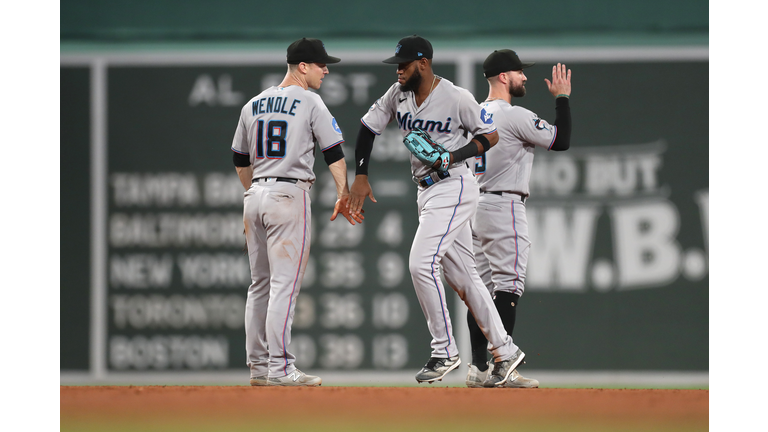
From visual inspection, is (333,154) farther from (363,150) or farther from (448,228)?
(448,228)

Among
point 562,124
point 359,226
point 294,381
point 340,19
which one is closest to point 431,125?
point 562,124

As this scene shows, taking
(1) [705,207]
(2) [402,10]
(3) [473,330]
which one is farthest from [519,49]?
(3) [473,330]

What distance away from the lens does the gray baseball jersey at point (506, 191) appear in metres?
3.37

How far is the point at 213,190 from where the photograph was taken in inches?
204

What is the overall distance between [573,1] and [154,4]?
126 inches

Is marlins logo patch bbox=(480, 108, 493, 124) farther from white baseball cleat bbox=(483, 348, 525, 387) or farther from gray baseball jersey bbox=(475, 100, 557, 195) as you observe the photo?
white baseball cleat bbox=(483, 348, 525, 387)

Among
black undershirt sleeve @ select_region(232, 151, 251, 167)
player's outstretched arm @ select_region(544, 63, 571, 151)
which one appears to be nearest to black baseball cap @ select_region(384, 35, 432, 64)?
player's outstretched arm @ select_region(544, 63, 571, 151)

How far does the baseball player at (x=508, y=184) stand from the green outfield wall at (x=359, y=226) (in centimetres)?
180

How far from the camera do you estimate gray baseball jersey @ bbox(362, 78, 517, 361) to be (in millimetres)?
3014

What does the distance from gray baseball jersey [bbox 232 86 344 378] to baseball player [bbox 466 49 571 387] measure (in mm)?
789

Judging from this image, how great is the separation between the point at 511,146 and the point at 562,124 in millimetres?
262

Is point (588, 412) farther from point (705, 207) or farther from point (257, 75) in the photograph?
point (257, 75)

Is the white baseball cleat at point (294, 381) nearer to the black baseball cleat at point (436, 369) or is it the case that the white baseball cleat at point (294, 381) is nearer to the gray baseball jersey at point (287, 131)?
the black baseball cleat at point (436, 369)

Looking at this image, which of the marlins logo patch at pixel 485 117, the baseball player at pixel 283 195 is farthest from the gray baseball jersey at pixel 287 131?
the marlins logo patch at pixel 485 117
